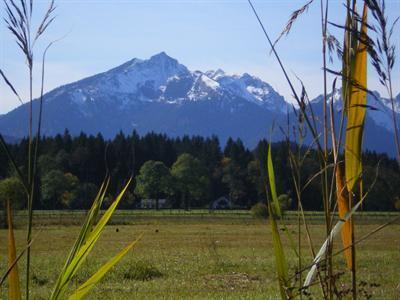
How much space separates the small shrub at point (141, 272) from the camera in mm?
12052

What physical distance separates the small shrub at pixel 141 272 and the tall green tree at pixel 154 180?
89651 millimetres

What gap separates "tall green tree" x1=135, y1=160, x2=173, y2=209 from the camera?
102438 millimetres

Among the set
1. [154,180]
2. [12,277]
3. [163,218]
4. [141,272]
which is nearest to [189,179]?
[154,180]

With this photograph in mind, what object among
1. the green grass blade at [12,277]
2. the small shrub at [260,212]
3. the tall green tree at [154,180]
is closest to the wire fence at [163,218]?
the small shrub at [260,212]

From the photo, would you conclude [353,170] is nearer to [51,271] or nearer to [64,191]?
[51,271]

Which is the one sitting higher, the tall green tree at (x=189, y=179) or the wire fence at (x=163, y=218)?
the tall green tree at (x=189, y=179)

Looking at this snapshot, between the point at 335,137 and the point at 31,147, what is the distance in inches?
32.0

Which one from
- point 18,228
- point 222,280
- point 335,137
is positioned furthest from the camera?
point 18,228

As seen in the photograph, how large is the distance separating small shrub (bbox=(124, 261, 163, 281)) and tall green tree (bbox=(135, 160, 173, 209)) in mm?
89651

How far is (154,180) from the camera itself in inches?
4016

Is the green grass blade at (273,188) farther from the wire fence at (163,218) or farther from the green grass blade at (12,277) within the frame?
the wire fence at (163,218)

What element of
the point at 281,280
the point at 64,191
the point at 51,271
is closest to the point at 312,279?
the point at 281,280

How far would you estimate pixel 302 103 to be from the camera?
64.4 inches

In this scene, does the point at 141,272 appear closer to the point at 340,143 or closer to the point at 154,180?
the point at 340,143
